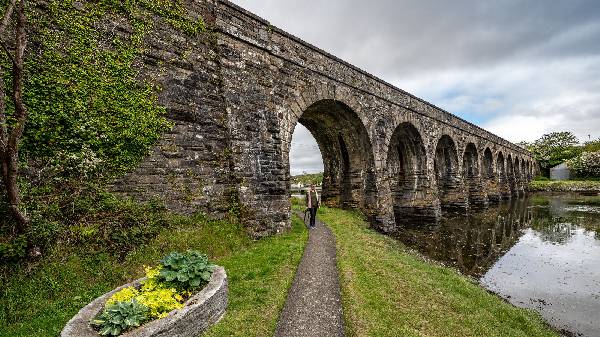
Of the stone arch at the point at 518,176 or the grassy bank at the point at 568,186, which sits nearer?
the grassy bank at the point at 568,186

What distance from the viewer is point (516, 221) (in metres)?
22.4

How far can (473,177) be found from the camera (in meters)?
31.8

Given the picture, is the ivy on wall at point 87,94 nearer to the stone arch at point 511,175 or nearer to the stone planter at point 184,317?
the stone planter at point 184,317

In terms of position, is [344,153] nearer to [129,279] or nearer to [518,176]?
[129,279]

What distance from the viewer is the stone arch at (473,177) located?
30.8 meters

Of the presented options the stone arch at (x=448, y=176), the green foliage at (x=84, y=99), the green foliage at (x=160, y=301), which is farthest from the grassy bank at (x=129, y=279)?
the stone arch at (x=448, y=176)

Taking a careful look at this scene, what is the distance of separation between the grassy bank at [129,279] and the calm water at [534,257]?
7052 mm

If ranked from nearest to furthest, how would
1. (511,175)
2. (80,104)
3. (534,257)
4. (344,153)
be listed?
(80,104) → (534,257) → (344,153) → (511,175)

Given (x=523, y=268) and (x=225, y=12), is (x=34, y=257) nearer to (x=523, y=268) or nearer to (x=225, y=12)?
(x=225, y=12)

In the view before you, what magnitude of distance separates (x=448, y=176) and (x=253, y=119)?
2182 centimetres

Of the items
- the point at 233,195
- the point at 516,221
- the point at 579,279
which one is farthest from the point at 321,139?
the point at 516,221

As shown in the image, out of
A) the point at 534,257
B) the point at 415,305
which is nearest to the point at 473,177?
the point at 534,257

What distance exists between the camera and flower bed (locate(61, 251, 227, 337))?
425 cm

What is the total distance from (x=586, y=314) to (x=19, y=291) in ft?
41.9
